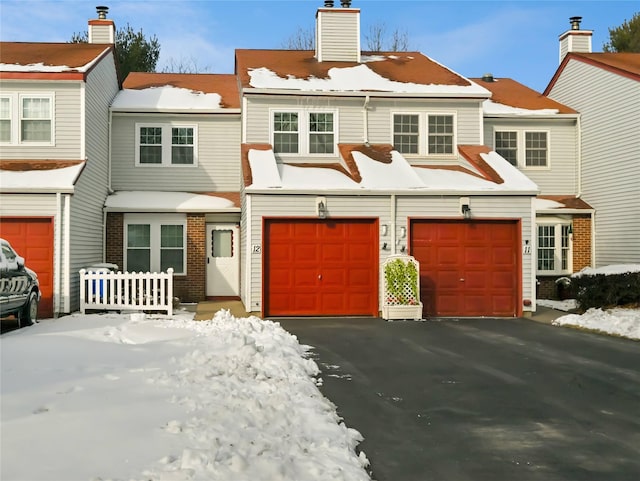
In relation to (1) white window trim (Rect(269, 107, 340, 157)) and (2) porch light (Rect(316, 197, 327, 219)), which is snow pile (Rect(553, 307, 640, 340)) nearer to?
(2) porch light (Rect(316, 197, 327, 219))

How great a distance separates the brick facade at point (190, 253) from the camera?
18281mm

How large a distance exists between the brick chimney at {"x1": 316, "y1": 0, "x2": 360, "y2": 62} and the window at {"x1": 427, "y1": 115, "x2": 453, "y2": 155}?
432cm

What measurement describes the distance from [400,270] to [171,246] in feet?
25.4

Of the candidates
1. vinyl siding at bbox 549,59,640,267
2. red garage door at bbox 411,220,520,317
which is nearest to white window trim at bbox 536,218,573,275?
vinyl siding at bbox 549,59,640,267

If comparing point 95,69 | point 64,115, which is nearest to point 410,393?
point 64,115

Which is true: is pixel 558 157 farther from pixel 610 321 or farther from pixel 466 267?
pixel 610 321

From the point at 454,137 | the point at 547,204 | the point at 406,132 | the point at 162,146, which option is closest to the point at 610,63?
the point at 547,204

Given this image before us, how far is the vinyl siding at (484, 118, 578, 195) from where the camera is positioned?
21.0 m

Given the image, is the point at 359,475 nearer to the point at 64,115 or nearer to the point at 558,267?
the point at 64,115

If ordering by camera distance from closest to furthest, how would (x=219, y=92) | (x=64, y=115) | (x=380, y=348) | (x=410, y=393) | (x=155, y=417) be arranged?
1. (x=155, y=417)
2. (x=410, y=393)
3. (x=380, y=348)
4. (x=64, y=115)
5. (x=219, y=92)

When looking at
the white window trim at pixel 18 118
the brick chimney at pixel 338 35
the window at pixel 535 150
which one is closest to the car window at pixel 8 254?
the white window trim at pixel 18 118

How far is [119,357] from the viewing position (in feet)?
27.6

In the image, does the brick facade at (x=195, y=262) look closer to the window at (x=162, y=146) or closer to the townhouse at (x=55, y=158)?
the window at (x=162, y=146)

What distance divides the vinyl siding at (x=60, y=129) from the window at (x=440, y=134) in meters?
10.5
